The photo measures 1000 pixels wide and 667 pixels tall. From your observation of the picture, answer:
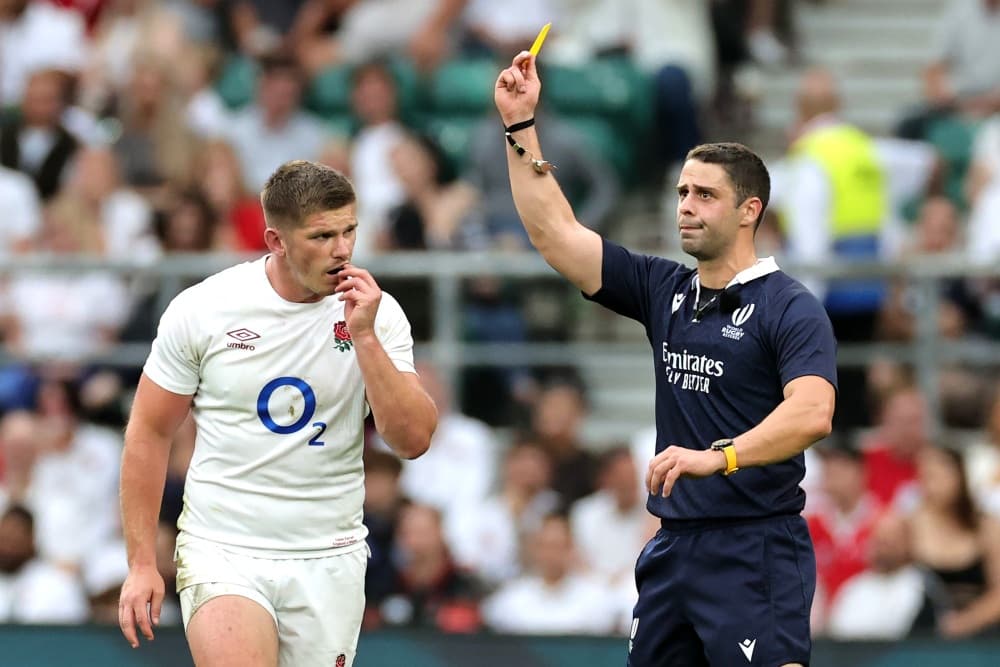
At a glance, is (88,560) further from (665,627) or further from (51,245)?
(665,627)

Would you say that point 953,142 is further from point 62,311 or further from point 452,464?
point 62,311

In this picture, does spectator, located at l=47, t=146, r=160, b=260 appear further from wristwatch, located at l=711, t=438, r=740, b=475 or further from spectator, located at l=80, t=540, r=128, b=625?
wristwatch, located at l=711, t=438, r=740, b=475

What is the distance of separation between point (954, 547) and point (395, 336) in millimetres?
4804

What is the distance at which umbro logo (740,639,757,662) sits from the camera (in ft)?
18.8

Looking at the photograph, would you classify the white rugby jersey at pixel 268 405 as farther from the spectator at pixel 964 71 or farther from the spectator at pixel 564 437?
the spectator at pixel 964 71

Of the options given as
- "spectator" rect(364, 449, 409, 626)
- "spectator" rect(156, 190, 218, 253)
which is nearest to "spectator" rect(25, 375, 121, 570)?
"spectator" rect(156, 190, 218, 253)

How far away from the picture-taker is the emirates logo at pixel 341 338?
581 cm

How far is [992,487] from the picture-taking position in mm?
9969

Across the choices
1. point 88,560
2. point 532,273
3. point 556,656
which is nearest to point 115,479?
Answer: point 88,560

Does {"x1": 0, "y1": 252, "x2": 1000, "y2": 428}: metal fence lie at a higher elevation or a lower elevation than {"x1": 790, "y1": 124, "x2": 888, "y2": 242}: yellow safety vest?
lower

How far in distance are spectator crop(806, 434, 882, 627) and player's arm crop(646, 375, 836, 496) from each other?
4357 mm

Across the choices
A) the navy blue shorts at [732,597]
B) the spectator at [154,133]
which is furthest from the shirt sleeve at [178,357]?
the spectator at [154,133]

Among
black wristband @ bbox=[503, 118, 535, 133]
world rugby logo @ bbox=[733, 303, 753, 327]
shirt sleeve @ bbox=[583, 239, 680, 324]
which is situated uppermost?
black wristband @ bbox=[503, 118, 535, 133]

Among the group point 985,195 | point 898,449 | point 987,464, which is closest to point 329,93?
point 985,195
